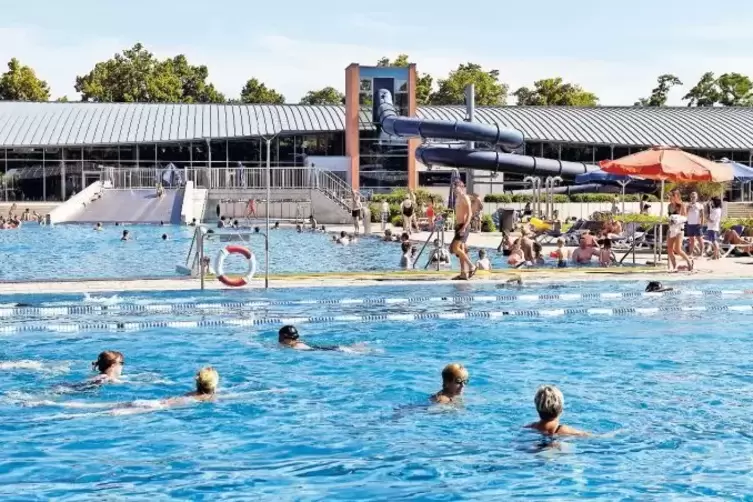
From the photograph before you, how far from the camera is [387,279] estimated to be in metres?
16.5

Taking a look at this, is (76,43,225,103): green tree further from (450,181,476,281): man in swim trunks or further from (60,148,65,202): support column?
(450,181,476,281): man in swim trunks

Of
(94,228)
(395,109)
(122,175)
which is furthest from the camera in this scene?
(395,109)

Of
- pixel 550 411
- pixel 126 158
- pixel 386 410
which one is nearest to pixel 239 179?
pixel 126 158

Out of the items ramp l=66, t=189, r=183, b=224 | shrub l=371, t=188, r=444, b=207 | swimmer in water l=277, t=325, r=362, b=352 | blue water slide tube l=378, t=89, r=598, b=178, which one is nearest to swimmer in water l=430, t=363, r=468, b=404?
swimmer in water l=277, t=325, r=362, b=352

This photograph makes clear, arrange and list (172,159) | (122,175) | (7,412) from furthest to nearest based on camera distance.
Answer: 1. (172,159)
2. (122,175)
3. (7,412)

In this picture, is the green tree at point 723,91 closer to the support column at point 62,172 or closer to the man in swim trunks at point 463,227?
the support column at point 62,172

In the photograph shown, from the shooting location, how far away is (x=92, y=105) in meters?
56.4

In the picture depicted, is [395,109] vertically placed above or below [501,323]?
above

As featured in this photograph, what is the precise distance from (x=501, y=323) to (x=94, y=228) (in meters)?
26.4

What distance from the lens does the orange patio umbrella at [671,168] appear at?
66.6ft

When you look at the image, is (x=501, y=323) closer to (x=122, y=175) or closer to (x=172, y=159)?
(x=122, y=175)

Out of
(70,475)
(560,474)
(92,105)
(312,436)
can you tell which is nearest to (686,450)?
(560,474)

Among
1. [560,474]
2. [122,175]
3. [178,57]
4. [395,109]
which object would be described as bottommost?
[560,474]

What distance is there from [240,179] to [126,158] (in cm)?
1064
